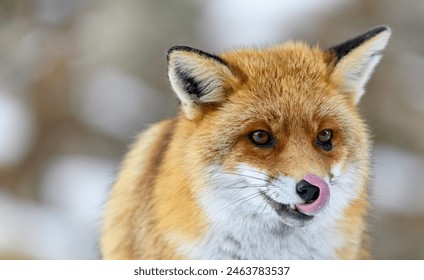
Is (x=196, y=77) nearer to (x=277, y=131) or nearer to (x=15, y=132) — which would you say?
→ (x=277, y=131)

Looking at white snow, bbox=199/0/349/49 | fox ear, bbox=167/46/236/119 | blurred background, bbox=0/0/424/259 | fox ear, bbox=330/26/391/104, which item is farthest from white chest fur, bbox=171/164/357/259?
white snow, bbox=199/0/349/49

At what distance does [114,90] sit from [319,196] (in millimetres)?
4830

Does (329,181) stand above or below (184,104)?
below

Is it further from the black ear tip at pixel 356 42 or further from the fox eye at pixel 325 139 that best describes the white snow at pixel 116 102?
the fox eye at pixel 325 139

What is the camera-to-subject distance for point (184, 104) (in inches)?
138

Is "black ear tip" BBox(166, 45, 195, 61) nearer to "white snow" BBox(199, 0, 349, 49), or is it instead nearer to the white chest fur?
the white chest fur

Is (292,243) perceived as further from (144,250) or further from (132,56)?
(132,56)

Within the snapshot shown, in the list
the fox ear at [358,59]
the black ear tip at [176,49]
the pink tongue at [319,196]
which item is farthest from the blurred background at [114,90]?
the pink tongue at [319,196]

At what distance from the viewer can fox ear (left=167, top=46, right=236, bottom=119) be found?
3361mm

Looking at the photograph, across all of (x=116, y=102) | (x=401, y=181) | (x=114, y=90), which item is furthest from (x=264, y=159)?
(x=114, y=90)

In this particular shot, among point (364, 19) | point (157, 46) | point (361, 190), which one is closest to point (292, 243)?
point (361, 190)

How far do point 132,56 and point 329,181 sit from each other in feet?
15.2
